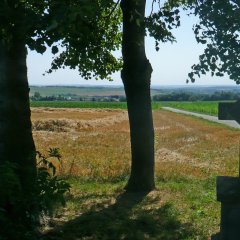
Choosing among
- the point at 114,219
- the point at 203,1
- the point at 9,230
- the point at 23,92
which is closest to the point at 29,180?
the point at 9,230

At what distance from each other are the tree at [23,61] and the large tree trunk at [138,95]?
7.31ft

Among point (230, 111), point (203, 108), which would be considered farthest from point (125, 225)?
point (203, 108)

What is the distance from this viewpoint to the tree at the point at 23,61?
5.22m

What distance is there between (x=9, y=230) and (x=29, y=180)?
2.57ft

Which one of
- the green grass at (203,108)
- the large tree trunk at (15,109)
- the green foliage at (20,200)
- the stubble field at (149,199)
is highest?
the large tree trunk at (15,109)

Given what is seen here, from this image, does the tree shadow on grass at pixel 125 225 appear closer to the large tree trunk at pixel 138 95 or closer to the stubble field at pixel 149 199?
the stubble field at pixel 149 199

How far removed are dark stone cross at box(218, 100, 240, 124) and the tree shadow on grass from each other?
10.8 ft

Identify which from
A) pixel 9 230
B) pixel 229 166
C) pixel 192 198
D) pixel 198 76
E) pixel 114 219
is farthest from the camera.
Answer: pixel 229 166

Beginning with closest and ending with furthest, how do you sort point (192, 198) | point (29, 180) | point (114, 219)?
point (29, 180) → point (114, 219) → point (192, 198)

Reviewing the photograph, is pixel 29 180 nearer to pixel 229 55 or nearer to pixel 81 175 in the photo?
pixel 229 55

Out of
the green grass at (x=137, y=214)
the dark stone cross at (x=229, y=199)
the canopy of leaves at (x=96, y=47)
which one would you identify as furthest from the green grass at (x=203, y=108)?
the dark stone cross at (x=229, y=199)

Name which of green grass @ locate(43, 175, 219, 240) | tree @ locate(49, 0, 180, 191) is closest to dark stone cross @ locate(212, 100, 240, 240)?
green grass @ locate(43, 175, 219, 240)

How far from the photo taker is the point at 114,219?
827 cm

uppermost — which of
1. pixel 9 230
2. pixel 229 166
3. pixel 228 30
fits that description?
pixel 228 30
